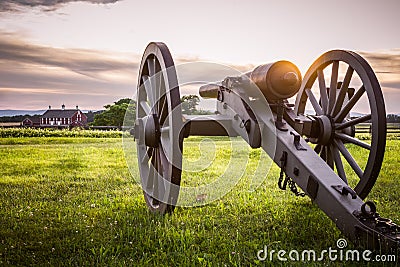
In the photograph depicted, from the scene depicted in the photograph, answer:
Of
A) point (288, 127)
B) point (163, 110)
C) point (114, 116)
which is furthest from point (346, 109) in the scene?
point (114, 116)

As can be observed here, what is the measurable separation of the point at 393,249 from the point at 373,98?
1294 millimetres

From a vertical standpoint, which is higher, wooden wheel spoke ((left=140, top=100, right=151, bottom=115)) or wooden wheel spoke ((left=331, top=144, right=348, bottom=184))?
wooden wheel spoke ((left=140, top=100, right=151, bottom=115))

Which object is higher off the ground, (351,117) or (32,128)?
(351,117)

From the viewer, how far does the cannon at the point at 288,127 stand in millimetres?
3016

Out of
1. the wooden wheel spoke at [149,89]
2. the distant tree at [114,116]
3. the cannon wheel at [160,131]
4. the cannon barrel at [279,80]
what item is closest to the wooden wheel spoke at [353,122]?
the cannon barrel at [279,80]

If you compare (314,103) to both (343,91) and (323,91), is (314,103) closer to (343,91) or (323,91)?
(323,91)

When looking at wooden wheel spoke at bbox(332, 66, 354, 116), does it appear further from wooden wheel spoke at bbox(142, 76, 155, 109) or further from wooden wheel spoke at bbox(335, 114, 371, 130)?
wooden wheel spoke at bbox(142, 76, 155, 109)

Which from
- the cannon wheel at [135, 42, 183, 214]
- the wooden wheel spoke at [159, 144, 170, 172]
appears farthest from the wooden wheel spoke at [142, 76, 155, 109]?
the wooden wheel spoke at [159, 144, 170, 172]

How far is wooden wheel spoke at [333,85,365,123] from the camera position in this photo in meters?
3.82

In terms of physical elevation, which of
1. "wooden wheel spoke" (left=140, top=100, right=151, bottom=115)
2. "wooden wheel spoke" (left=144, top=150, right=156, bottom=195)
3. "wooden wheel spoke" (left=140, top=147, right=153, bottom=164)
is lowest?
"wooden wheel spoke" (left=144, top=150, right=156, bottom=195)

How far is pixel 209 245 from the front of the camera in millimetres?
3277

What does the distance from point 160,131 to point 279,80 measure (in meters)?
1.01

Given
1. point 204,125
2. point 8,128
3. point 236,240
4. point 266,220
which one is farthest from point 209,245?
point 8,128

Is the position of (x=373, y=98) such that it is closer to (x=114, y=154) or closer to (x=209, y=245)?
(x=209, y=245)
